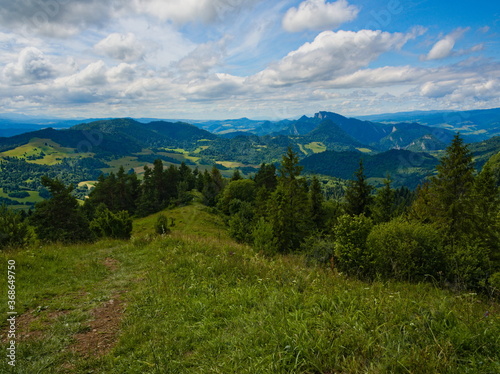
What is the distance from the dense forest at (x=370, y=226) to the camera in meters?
20.0

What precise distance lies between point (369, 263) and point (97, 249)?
1953cm

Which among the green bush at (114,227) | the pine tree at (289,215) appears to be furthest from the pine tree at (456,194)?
the green bush at (114,227)

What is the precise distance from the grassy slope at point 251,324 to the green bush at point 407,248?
12645mm

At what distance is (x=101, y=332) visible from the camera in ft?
22.3

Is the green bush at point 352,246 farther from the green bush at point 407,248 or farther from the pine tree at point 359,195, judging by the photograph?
the pine tree at point 359,195

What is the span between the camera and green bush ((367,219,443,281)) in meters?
19.4

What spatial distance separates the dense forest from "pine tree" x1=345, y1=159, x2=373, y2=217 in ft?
0.46

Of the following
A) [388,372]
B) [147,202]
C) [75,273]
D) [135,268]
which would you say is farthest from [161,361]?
[147,202]

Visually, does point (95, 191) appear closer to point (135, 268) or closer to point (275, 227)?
point (275, 227)

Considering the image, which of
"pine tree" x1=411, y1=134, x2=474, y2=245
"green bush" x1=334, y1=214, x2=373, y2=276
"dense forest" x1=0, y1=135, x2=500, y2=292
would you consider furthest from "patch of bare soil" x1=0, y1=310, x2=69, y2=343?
"pine tree" x1=411, y1=134, x2=474, y2=245

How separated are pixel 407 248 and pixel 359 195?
20989mm

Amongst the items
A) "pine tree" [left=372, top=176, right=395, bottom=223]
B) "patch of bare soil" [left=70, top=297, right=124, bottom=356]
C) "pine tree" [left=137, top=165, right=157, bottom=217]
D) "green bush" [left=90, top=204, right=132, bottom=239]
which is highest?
"patch of bare soil" [left=70, top=297, right=124, bottom=356]

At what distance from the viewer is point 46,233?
4428cm

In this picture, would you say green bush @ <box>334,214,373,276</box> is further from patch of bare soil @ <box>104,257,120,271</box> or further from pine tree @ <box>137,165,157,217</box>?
pine tree @ <box>137,165,157,217</box>
